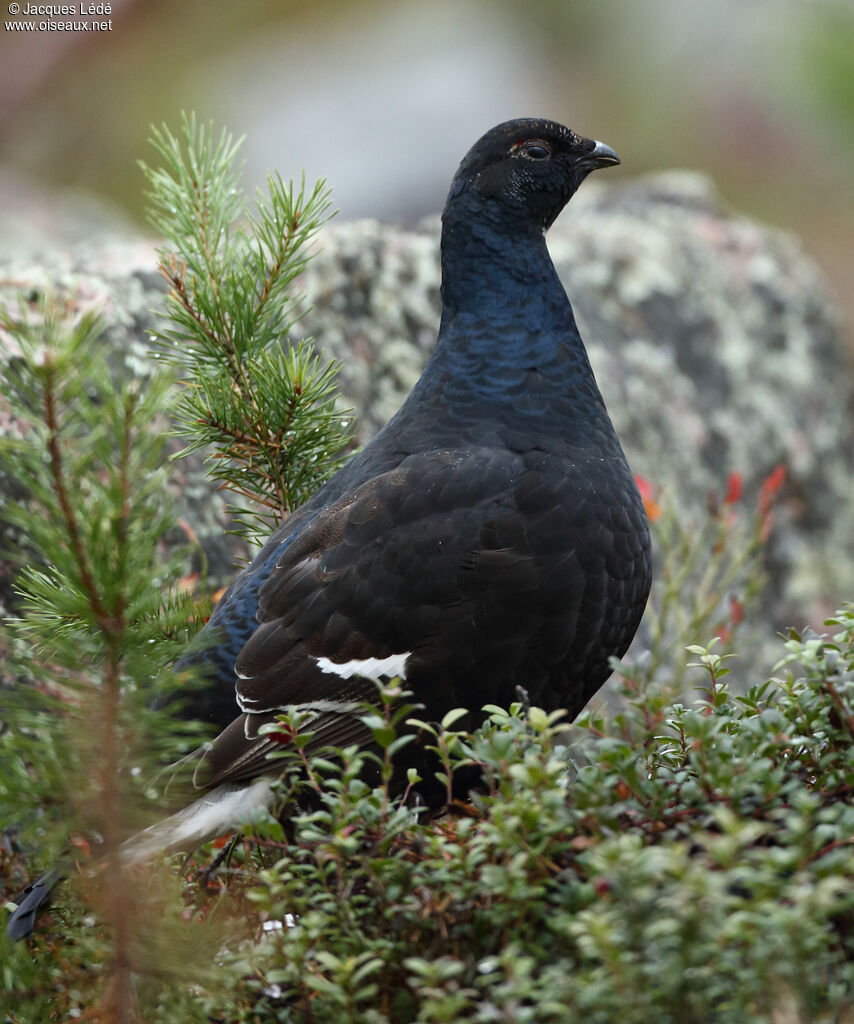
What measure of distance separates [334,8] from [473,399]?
49.9 ft

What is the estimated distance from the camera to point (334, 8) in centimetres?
1678

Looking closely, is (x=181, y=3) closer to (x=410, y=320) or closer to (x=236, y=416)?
(x=410, y=320)

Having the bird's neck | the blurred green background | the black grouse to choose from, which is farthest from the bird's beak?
the blurred green background

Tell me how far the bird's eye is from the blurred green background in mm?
7805

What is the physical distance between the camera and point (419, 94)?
14.8m

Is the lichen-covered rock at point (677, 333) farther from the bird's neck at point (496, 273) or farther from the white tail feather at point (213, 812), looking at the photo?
the white tail feather at point (213, 812)

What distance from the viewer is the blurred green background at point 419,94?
13.2 metres

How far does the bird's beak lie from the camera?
12.8 feet

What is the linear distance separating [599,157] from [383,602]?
6.17ft

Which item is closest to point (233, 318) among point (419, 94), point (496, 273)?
point (496, 273)

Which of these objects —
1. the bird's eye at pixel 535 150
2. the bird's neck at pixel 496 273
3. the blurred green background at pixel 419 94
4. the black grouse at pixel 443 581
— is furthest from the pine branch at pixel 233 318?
the blurred green background at pixel 419 94

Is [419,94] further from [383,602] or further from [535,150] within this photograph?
[383,602]

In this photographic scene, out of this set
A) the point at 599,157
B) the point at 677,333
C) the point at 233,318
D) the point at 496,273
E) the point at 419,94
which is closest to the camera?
the point at 233,318

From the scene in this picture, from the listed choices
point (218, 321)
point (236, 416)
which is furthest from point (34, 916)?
point (218, 321)
